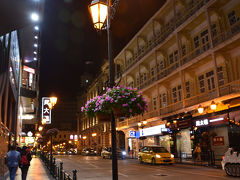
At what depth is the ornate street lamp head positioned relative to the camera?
616cm

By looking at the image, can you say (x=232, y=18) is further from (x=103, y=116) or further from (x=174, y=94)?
(x=103, y=116)

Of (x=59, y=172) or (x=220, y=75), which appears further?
(x=220, y=75)

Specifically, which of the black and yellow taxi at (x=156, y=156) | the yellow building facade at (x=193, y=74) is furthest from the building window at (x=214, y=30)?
the black and yellow taxi at (x=156, y=156)

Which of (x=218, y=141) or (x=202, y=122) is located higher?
(x=202, y=122)

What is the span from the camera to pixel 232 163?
13000 mm

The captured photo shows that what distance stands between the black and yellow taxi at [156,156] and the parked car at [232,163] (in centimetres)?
893

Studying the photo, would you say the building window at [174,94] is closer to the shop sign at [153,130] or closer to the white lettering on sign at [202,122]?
the shop sign at [153,130]

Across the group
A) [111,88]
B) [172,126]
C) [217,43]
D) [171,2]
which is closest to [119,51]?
[171,2]

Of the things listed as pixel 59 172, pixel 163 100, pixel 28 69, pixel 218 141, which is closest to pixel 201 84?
pixel 218 141

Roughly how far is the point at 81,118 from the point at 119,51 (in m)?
37.4

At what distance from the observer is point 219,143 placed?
2250 centimetres

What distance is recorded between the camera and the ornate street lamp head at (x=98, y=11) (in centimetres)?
616

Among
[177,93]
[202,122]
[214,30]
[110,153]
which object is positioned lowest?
[110,153]

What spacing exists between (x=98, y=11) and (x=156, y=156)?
18.1 metres
